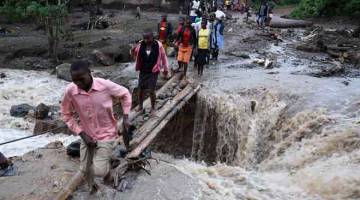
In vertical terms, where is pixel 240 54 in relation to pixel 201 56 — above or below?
below

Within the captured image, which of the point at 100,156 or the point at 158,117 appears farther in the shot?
the point at 158,117

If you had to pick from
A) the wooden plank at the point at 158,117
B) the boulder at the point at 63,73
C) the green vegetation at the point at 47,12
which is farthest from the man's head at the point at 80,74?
the green vegetation at the point at 47,12

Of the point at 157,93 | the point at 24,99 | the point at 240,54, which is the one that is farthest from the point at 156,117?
the point at 240,54

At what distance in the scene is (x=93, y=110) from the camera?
495 cm

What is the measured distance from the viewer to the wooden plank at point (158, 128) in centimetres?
702

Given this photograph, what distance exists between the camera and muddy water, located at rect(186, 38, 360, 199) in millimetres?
7195

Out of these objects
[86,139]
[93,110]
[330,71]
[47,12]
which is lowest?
[330,71]

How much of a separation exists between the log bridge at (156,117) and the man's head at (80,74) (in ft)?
5.20

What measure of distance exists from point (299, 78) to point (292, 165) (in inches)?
175

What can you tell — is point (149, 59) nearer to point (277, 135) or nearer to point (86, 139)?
point (86, 139)

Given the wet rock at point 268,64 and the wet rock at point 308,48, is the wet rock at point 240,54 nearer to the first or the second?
the wet rock at point 268,64

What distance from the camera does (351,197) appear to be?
21.9 ft

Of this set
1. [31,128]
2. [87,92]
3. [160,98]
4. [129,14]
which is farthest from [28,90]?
[129,14]

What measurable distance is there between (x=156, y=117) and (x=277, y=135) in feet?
8.65
